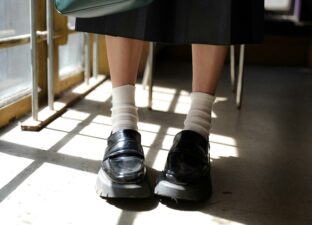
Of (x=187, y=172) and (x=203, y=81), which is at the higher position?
(x=203, y=81)

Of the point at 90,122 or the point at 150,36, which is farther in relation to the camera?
the point at 90,122

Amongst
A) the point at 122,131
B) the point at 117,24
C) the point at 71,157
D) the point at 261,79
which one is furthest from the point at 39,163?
the point at 261,79

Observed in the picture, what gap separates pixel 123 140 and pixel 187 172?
0.42 ft

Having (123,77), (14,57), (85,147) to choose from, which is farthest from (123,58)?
(14,57)

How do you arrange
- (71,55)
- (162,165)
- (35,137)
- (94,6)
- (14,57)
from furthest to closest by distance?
(71,55) < (14,57) < (35,137) < (162,165) < (94,6)

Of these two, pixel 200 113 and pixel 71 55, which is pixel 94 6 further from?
pixel 71 55

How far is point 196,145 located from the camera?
74 cm

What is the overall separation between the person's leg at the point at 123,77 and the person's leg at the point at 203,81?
11 centimetres

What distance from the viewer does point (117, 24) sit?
744 millimetres

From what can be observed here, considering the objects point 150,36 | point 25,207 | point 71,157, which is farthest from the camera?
point 71,157

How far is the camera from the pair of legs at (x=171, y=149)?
673 mm

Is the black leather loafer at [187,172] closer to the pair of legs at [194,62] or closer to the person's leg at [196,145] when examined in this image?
the person's leg at [196,145]

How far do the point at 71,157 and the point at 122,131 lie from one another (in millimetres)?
161

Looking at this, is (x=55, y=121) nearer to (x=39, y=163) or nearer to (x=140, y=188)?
(x=39, y=163)
